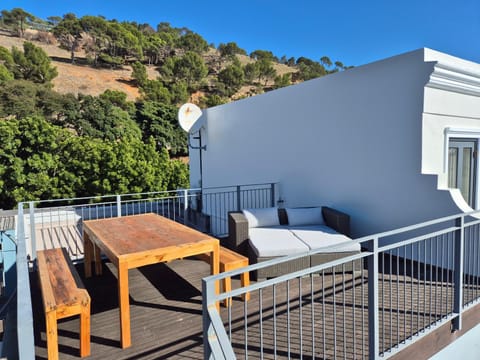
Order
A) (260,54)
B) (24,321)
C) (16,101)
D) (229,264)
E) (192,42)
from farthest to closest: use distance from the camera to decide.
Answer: (260,54)
(192,42)
(16,101)
(229,264)
(24,321)

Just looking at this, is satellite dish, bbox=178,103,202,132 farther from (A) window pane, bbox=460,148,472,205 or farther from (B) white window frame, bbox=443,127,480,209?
(A) window pane, bbox=460,148,472,205

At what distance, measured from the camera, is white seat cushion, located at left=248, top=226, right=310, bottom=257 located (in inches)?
148

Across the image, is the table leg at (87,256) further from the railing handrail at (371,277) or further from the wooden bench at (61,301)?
the railing handrail at (371,277)

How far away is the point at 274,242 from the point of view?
157 inches

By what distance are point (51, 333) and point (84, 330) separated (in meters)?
0.23

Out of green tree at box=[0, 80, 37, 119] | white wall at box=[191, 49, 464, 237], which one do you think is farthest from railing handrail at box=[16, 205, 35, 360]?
green tree at box=[0, 80, 37, 119]

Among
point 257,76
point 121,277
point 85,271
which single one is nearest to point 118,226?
point 85,271

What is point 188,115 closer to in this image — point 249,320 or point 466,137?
point 466,137

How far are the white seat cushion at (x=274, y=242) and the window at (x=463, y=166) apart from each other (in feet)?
9.20

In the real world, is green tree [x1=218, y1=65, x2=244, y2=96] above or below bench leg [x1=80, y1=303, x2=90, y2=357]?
above

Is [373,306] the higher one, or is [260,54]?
[260,54]

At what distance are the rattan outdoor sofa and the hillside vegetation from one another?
10099mm

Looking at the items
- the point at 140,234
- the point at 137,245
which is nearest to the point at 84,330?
the point at 137,245

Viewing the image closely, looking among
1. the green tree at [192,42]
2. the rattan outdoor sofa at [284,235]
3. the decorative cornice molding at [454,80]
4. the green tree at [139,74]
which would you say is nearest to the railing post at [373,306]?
the rattan outdoor sofa at [284,235]
